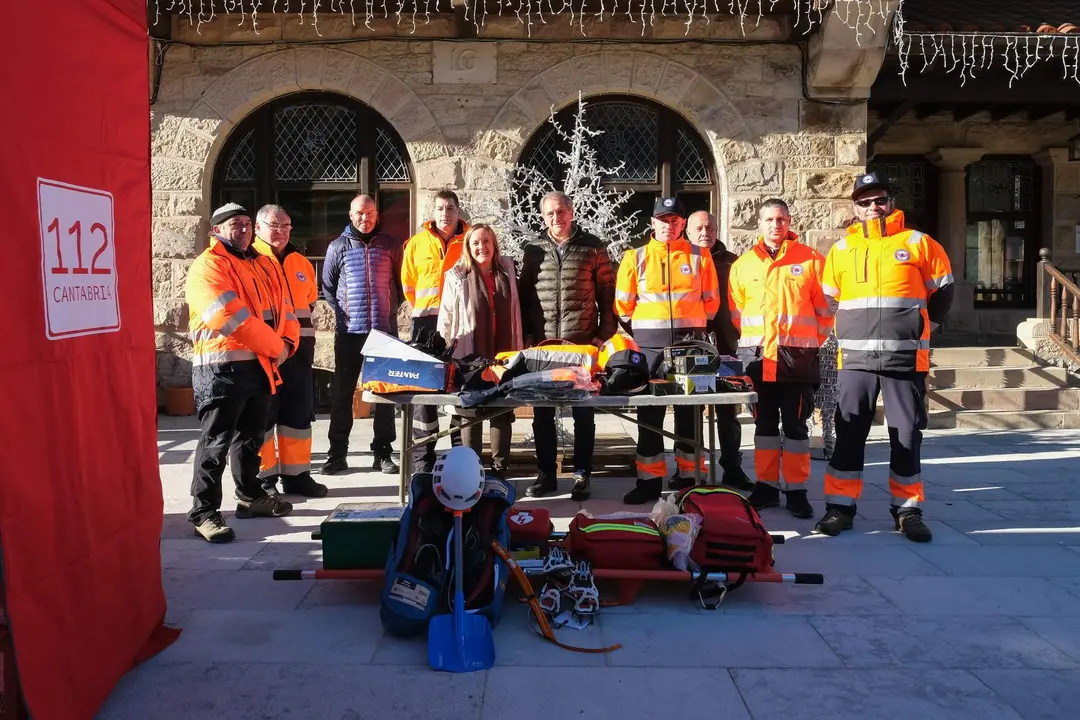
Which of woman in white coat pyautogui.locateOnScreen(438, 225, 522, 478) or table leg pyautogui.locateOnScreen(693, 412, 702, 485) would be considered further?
woman in white coat pyautogui.locateOnScreen(438, 225, 522, 478)

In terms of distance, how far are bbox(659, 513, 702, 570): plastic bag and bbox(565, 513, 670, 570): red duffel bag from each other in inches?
1.6

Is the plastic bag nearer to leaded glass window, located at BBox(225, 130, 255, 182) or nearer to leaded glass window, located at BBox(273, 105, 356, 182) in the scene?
leaded glass window, located at BBox(273, 105, 356, 182)

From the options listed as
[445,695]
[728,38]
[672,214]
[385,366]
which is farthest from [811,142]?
[445,695]

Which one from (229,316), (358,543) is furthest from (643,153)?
(358,543)

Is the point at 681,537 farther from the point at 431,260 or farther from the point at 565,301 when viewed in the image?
the point at 431,260

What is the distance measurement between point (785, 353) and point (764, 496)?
3.17ft

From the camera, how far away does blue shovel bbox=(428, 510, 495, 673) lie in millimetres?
3270

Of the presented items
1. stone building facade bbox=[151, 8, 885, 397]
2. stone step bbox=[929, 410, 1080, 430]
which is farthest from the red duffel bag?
stone step bbox=[929, 410, 1080, 430]

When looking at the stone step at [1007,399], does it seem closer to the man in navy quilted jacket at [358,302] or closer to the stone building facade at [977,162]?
the stone building facade at [977,162]

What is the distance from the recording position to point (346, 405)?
→ 688 centimetres

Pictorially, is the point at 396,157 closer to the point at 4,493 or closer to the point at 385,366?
the point at 385,366

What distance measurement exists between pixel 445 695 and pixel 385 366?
2.21 m

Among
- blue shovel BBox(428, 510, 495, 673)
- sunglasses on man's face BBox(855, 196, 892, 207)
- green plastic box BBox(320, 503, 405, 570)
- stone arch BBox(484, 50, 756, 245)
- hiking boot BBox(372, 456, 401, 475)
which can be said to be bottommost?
blue shovel BBox(428, 510, 495, 673)

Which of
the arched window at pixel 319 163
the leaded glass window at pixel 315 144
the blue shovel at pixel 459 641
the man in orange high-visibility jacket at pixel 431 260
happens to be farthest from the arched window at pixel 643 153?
the blue shovel at pixel 459 641
